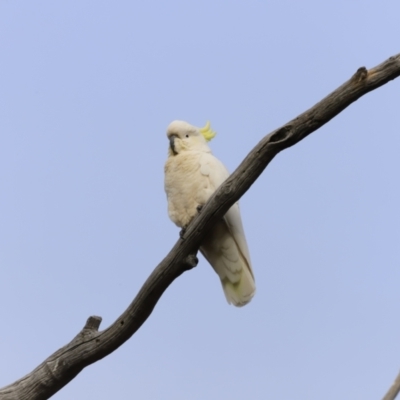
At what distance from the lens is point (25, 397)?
3.29m

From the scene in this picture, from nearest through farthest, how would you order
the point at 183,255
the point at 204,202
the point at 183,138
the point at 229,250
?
the point at 183,255 → the point at 204,202 → the point at 229,250 → the point at 183,138

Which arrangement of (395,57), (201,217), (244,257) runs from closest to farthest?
(395,57)
(201,217)
(244,257)

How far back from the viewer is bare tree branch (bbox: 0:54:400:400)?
2.82 meters

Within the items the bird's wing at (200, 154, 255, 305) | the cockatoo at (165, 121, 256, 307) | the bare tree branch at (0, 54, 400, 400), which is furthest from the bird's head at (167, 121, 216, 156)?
the bare tree branch at (0, 54, 400, 400)

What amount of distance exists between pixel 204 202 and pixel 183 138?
0.50 m

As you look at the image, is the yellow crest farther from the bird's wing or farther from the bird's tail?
the bird's tail

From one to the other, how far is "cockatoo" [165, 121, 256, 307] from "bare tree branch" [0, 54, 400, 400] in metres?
0.59

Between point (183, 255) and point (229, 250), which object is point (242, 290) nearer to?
point (229, 250)

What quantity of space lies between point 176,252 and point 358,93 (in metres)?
1.02

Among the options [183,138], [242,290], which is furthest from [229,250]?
[183,138]

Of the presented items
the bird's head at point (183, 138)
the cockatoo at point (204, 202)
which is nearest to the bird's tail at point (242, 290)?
the cockatoo at point (204, 202)

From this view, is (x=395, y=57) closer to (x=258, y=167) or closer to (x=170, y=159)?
(x=258, y=167)

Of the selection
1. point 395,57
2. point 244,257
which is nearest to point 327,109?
point 395,57

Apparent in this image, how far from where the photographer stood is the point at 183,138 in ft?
13.4
